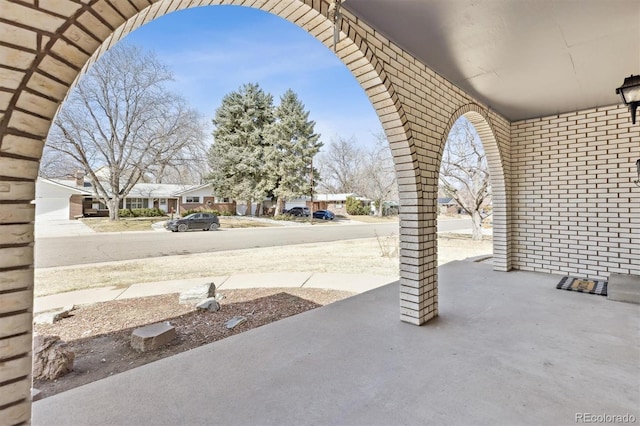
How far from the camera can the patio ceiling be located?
223 centimetres

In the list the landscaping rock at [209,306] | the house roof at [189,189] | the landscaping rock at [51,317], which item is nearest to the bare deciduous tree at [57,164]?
the house roof at [189,189]

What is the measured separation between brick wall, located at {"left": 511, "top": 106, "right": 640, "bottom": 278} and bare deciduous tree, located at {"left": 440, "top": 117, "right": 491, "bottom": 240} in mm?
6993

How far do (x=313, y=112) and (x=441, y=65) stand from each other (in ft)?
78.6

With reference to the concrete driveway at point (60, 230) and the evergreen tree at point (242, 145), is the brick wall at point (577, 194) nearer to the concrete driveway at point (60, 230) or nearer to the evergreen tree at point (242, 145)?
the concrete driveway at point (60, 230)

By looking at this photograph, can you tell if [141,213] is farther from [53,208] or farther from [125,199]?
[53,208]

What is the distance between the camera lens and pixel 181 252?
10.5 m

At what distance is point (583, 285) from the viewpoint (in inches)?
167

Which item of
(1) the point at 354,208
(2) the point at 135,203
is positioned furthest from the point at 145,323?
(1) the point at 354,208

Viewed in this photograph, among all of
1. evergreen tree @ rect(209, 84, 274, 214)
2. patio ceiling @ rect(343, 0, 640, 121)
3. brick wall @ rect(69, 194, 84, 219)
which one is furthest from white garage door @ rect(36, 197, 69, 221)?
patio ceiling @ rect(343, 0, 640, 121)

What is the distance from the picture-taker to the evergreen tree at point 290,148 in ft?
81.8

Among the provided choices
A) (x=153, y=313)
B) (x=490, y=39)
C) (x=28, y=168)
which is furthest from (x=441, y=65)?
(x=153, y=313)

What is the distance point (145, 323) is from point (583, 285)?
6149 millimetres

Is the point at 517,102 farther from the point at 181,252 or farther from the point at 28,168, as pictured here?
the point at 181,252

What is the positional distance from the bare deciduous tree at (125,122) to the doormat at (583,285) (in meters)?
Result: 21.4
